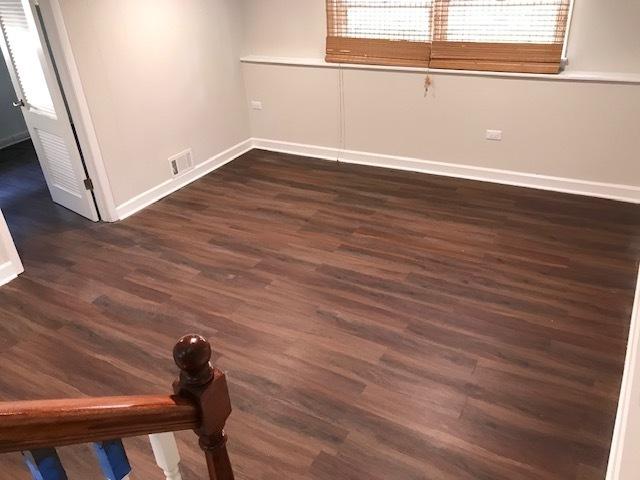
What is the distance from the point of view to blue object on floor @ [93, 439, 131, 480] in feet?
2.85

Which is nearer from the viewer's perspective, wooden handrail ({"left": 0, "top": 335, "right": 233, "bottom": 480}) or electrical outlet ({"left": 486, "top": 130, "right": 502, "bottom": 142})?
wooden handrail ({"left": 0, "top": 335, "right": 233, "bottom": 480})

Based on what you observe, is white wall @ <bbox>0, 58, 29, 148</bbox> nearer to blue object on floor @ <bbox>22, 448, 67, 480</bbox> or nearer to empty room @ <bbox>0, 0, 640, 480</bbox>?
empty room @ <bbox>0, 0, 640, 480</bbox>

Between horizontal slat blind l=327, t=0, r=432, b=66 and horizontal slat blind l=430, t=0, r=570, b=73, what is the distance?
0.43ft

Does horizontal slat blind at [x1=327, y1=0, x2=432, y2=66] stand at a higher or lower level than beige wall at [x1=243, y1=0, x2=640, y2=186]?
higher

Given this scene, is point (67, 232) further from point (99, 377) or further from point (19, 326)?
point (99, 377)

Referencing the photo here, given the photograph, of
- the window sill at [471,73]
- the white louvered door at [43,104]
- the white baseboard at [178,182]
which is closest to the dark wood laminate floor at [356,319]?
the white baseboard at [178,182]

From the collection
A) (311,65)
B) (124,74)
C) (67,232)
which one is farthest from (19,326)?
(311,65)

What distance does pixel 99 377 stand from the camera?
2.46m

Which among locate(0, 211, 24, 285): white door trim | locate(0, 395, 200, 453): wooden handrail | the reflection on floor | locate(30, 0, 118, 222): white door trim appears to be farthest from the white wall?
locate(0, 395, 200, 453): wooden handrail

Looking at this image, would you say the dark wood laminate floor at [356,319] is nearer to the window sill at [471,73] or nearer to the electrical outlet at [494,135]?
the electrical outlet at [494,135]

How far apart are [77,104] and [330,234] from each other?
6.42ft

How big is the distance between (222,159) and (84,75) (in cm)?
161

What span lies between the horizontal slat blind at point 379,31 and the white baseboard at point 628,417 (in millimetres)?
2661

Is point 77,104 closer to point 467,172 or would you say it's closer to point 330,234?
point 330,234
